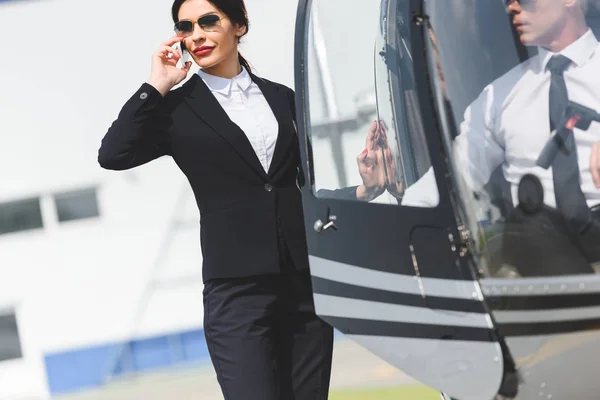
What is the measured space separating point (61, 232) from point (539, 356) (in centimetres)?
360

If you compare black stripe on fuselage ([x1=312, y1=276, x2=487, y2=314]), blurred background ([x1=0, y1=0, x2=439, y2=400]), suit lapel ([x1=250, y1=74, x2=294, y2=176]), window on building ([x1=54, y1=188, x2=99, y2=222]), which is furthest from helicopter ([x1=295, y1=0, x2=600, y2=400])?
window on building ([x1=54, y1=188, x2=99, y2=222])

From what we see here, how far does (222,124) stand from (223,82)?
→ 0.50 ft

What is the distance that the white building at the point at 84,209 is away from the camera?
5.32 metres

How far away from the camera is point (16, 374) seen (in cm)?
544

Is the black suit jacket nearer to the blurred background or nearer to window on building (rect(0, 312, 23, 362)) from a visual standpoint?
the blurred background

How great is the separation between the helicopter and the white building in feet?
9.43

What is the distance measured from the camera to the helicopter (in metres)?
2.22

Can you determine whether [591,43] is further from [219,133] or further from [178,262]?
[178,262]

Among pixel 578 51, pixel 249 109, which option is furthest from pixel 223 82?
pixel 578 51

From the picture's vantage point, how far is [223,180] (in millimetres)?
2633

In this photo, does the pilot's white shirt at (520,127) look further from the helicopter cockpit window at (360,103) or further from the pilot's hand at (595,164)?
the helicopter cockpit window at (360,103)

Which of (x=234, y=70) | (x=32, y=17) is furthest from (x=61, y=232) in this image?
(x=234, y=70)

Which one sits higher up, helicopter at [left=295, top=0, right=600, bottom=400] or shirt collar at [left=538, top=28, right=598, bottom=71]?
shirt collar at [left=538, top=28, right=598, bottom=71]

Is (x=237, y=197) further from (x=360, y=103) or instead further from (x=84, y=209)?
(x=84, y=209)
